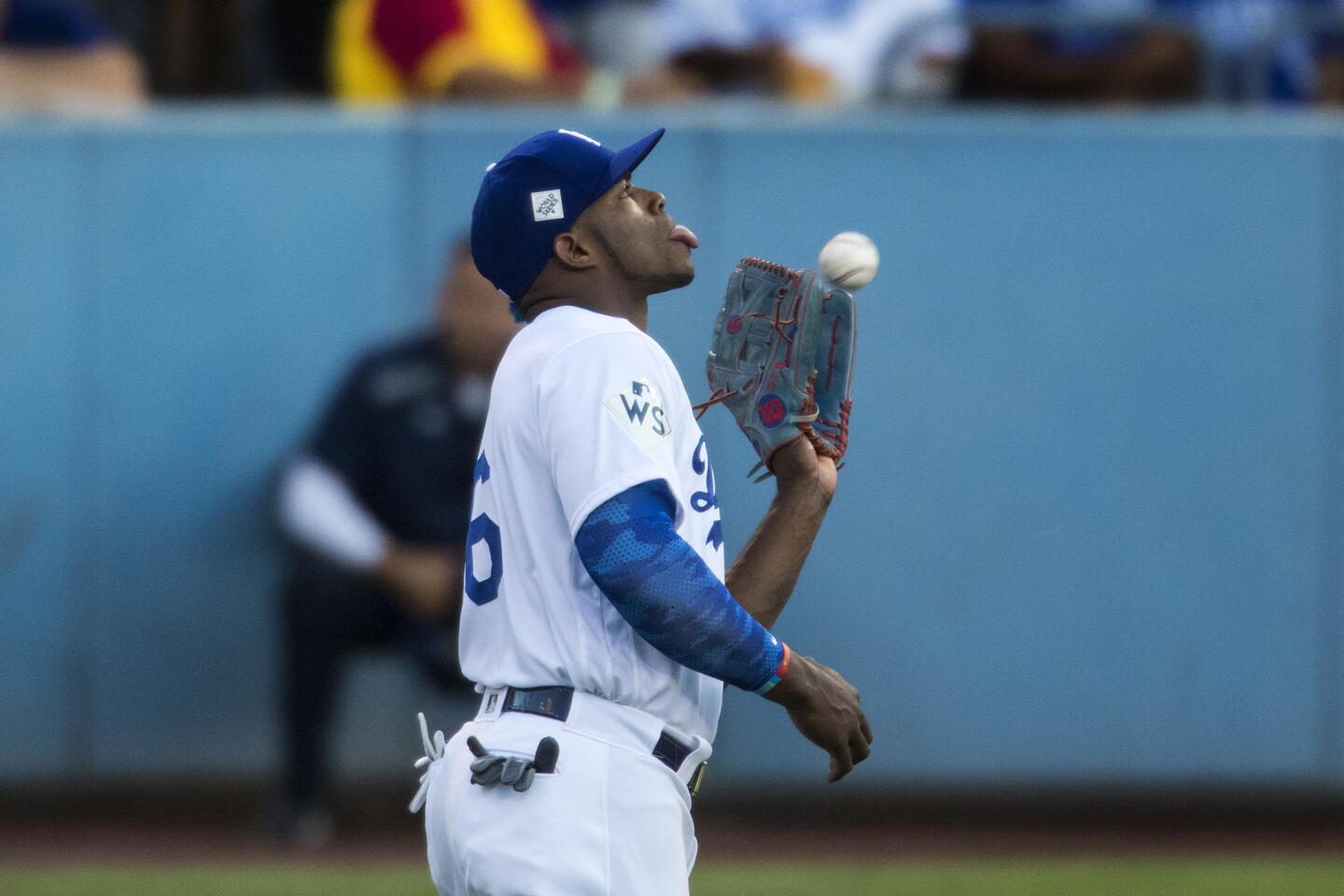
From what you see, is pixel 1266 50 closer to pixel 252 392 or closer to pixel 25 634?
pixel 252 392

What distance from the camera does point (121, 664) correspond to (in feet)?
19.8

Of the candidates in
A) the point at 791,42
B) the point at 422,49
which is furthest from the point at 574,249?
the point at 791,42

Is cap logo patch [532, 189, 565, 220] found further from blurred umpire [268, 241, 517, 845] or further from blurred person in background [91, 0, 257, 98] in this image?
blurred person in background [91, 0, 257, 98]

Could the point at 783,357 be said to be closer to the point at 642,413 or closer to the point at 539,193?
the point at 642,413

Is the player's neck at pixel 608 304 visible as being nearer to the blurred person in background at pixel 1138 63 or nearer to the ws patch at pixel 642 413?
the ws patch at pixel 642 413

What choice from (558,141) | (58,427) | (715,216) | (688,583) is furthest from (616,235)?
(58,427)

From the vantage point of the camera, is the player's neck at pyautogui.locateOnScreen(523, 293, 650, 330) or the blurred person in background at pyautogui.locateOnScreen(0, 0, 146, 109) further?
the blurred person in background at pyautogui.locateOnScreen(0, 0, 146, 109)

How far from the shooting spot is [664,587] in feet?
7.55

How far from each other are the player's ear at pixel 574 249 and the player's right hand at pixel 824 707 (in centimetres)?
60

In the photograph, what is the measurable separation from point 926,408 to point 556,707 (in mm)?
3750

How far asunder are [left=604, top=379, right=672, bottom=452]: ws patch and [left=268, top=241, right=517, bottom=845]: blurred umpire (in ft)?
10.7

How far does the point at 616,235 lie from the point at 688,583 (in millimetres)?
526

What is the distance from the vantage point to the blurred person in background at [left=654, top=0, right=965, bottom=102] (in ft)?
22.1

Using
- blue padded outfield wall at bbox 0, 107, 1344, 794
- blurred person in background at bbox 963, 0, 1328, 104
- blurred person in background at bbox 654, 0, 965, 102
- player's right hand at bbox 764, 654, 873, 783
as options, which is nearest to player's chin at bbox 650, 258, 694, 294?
player's right hand at bbox 764, 654, 873, 783
